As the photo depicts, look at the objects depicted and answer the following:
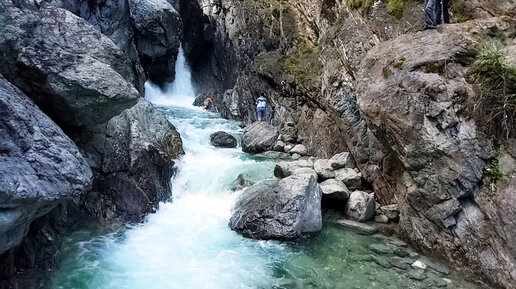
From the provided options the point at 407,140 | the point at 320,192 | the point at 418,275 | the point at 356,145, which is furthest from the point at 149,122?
the point at 418,275

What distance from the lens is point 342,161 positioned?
1581 centimetres

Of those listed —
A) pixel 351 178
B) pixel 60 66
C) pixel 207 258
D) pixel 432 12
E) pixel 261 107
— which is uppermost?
pixel 432 12

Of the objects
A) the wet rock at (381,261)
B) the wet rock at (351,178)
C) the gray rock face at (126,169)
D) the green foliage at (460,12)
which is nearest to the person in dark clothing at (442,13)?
the green foliage at (460,12)

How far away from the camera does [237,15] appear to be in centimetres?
3275

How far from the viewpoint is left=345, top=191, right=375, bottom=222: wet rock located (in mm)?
12781

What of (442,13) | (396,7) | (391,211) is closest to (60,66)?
(391,211)

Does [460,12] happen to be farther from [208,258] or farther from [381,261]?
[208,258]

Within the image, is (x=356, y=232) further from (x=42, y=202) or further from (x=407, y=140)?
(x=42, y=202)

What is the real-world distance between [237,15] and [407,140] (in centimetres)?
2565

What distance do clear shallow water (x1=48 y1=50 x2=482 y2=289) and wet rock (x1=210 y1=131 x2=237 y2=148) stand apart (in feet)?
21.7

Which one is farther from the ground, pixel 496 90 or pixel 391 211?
pixel 496 90

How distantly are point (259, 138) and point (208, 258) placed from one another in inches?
437

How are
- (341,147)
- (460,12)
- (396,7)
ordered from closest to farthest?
(460,12) < (396,7) < (341,147)

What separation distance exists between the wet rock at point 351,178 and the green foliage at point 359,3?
686cm
